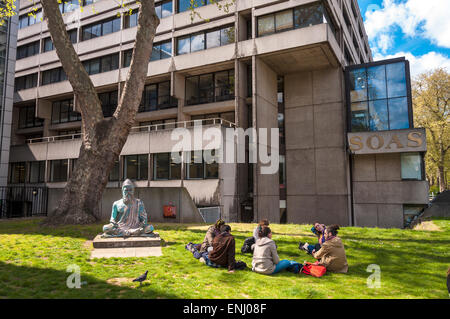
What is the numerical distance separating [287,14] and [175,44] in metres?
10.1

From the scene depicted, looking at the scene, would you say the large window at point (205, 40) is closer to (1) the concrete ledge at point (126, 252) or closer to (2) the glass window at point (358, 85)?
(2) the glass window at point (358, 85)

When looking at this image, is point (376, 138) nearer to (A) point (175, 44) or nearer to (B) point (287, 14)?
(B) point (287, 14)

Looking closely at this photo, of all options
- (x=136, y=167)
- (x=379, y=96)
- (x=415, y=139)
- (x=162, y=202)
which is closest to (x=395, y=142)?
(x=415, y=139)

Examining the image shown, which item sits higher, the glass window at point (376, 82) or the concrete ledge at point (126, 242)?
the glass window at point (376, 82)

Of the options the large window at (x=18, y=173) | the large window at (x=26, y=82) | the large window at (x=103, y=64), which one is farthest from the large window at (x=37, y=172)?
the large window at (x=26, y=82)

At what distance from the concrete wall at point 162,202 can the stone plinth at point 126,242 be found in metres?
7.93

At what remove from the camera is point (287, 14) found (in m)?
24.7

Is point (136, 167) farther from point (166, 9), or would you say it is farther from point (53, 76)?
point (53, 76)

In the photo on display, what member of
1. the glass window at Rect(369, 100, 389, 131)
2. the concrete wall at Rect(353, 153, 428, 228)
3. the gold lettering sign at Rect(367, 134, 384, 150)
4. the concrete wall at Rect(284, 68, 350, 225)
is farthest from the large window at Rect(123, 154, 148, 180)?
the glass window at Rect(369, 100, 389, 131)

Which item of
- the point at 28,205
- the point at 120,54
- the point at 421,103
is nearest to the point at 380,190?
the point at 421,103

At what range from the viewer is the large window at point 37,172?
32094 millimetres

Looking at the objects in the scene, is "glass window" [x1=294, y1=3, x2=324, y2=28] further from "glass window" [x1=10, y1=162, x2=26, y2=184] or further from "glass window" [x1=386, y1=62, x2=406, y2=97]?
"glass window" [x1=10, y1=162, x2=26, y2=184]

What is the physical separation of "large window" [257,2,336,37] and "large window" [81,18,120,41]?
15958 mm

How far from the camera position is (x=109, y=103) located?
33.9 metres
